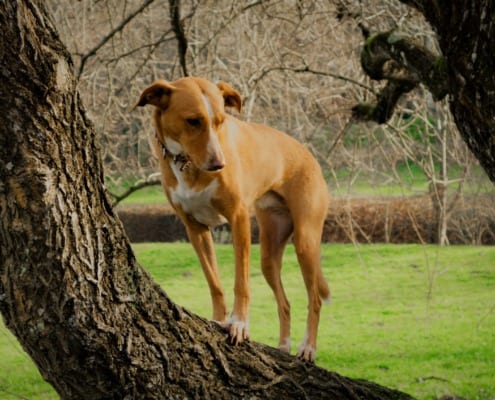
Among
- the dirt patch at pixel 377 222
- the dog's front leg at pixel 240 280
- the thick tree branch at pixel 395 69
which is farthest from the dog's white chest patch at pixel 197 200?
the dirt patch at pixel 377 222

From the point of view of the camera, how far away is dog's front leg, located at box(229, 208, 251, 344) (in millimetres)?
4152

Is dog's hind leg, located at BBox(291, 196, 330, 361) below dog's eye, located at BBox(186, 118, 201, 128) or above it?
below

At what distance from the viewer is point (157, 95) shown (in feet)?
13.2

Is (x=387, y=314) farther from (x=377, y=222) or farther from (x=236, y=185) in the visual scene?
(x=236, y=185)

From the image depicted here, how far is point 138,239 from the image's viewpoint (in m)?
20.9

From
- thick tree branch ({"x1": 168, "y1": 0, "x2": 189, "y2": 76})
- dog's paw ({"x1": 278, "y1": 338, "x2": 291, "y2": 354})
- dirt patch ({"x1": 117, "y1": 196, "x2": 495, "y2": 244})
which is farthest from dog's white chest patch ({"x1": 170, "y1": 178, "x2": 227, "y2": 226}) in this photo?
dirt patch ({"x1": 117, "y1": 196, "x2": 495, "y2": 244})

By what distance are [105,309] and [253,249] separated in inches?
553

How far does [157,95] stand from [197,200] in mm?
592

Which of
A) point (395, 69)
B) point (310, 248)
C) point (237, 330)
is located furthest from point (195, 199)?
point (395, 69)

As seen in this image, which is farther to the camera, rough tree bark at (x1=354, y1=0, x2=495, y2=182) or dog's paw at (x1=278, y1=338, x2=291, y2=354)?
dog's paw at (x1=278, y1=338, x2=291, y2=354)

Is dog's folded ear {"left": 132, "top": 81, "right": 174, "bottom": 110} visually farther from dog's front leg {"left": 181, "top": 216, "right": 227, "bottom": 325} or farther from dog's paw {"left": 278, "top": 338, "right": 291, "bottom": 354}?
dog's paw {"left": 278, "top": 338, "right": 291, "bottom": 354}

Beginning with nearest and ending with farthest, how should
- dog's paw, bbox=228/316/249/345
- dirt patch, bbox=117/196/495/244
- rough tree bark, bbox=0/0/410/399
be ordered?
1. rough tree bark, bbox=0/0/410/399
2. dog's paw, bbox=228/316/249/345
3. dirt patch, bbox=117/196/495/244

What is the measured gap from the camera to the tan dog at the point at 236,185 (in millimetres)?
3951

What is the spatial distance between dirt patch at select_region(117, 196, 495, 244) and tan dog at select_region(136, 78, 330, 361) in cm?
559
